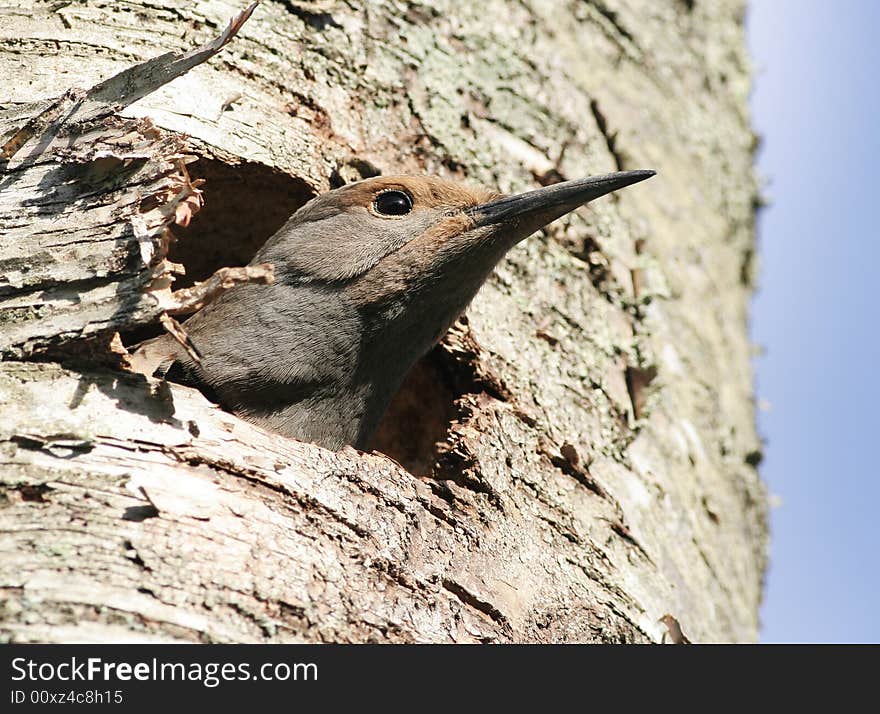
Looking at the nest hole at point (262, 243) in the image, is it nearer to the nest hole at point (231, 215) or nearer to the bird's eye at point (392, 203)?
the nest hole at point (231, 215)

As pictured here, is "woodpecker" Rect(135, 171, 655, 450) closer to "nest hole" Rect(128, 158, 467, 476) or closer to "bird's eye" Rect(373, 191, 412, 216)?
"bird's eye" Rect(373, 191, 412, 216)

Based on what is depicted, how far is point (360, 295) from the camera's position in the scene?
342 cm

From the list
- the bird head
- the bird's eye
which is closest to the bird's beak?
the bird head

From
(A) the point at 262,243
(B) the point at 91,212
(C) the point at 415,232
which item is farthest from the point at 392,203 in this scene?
(B) the point at 91,212

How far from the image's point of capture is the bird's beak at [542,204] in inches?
131

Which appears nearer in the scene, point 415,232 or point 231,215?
point 415,232

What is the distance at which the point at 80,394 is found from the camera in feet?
8.00

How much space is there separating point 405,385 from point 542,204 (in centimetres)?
95

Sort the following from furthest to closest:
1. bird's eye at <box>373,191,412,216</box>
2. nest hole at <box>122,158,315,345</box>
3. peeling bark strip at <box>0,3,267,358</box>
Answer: bird's eye at <box>373,191,412,216</box>
nest hole at <box>122,158,315,345</box>
peeling bark strip at <box>0,3,267,358</box>

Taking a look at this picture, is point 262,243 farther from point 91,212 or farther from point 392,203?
point 91,212

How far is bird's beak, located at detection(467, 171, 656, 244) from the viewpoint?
A: 3.32 m
